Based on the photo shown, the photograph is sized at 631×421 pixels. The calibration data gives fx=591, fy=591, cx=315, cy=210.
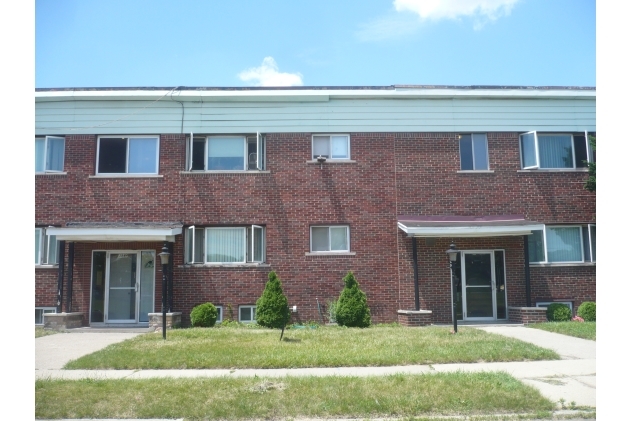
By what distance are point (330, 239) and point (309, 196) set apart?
1.34 meters

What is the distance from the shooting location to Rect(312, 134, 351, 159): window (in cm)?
1680

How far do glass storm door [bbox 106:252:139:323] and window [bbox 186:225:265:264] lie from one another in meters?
1.61

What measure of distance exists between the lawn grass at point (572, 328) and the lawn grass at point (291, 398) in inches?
202

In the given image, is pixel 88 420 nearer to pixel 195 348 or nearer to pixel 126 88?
pixel 195 348

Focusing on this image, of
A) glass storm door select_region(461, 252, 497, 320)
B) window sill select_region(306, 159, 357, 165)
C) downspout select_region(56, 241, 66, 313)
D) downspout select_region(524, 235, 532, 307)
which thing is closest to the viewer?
downspout select_region(56, 241, 66, 313)

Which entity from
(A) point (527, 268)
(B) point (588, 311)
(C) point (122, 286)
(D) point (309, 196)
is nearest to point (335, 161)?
(D) point (309, 196)

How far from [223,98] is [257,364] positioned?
9.05 metres

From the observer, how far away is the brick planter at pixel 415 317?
50.8ft

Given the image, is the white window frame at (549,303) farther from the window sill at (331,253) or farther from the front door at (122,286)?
the front door at (122,286)

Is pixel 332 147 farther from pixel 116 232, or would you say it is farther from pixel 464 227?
pixel 116 232

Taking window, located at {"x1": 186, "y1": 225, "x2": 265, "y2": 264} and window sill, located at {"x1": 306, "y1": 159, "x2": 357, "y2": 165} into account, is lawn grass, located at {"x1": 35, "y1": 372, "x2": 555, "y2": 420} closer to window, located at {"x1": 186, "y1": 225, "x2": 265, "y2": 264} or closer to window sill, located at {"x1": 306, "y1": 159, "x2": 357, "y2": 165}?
window, located at {"x1": 186, "y1": 225, "x2": 265, "y2": 264}

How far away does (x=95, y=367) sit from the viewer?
32.2 feet

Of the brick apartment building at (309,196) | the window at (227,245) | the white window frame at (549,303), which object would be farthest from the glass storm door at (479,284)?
the window at (227,245)

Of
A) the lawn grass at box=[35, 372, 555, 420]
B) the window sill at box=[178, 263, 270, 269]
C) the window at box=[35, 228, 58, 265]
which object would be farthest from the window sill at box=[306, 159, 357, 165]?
the lawn grass at box=[35, 372, 555, 420]
